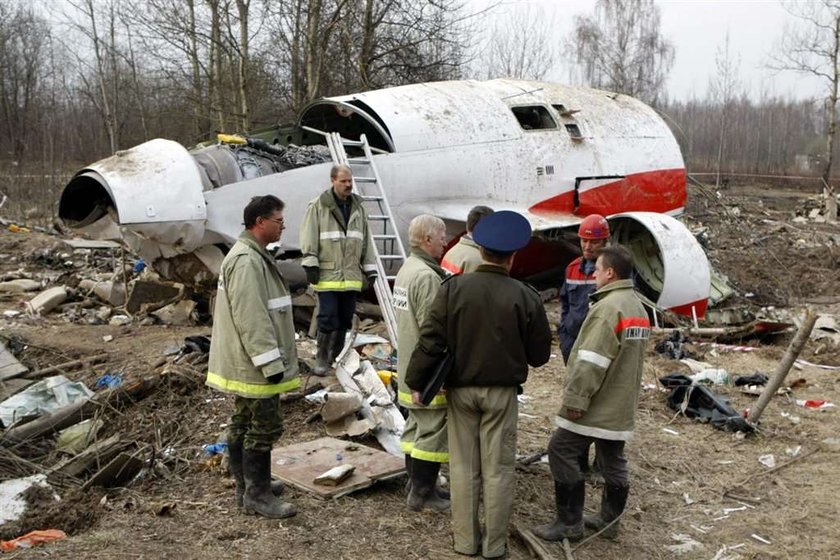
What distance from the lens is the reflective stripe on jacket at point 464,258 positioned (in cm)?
468

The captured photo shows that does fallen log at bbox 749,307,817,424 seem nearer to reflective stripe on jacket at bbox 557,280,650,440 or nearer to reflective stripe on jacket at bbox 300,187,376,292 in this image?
reflective stripe on jacket at bbox 557,280,650,440

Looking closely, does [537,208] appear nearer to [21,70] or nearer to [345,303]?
[345,303]

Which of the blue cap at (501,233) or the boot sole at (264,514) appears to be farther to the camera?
the boot sole at (264,514)

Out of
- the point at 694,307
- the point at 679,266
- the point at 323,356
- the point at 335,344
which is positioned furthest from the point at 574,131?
the point at 323,356

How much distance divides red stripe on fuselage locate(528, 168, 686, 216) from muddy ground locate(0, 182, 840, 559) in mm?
2643

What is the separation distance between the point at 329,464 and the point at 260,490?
873 mm

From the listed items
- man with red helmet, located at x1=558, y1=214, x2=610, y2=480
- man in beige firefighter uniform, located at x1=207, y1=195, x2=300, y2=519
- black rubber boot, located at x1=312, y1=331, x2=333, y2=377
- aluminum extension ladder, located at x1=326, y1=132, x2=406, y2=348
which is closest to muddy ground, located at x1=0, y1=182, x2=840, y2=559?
man in beige firefighter uniform, located at x1=207, y1=195, x2=300, y2=519

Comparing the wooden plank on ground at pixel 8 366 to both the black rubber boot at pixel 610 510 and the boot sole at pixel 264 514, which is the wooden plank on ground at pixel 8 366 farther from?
the black rubber boot at pixel 610 510

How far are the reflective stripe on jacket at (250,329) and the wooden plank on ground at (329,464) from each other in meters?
0.83

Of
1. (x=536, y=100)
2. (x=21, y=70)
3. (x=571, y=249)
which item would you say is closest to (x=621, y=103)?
(x=536, y=100)

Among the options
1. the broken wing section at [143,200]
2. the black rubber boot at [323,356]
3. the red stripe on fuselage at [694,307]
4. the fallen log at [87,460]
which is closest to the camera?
the fallen log at [87,460]

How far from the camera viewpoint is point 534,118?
10625mm

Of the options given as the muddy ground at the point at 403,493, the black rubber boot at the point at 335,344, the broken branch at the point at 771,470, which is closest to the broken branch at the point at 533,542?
the muddy ground at the point at 403,493

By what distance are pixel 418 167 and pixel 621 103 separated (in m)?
4.70
